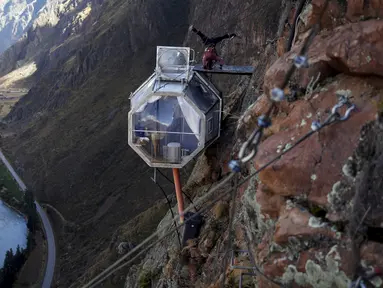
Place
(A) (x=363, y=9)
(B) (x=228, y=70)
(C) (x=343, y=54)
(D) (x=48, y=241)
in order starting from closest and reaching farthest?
(C) (x=343, y=54) < (A) (x=363, y=9) < (B) (x=228, y=70) < (D) (x=48, y=241)

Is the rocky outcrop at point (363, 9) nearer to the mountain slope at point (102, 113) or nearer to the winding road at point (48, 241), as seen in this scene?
the mountain slope at point (102, 113)

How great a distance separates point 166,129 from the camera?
1355 cm

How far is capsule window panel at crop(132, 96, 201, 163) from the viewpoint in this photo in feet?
43.4

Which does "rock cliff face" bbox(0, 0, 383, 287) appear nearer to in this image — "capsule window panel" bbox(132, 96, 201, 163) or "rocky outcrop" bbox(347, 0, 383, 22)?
"rocky outcrop" bbox(347, 0, 383, 22)

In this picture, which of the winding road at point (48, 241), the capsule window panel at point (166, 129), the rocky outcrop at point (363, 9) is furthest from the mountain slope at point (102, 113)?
the rocky outcrop at point (363, 9)

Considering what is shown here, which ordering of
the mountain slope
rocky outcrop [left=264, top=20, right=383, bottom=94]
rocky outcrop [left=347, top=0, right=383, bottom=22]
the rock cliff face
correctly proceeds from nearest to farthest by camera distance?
the rock cliff face, rocky outcrop [left=264, top=20, right=383, bottom=94], rocky outcrop [left=347, top=0, right=383, bottom=22], the mountain slope

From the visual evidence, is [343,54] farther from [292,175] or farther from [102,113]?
[102,113]

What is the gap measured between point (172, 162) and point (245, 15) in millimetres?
35360

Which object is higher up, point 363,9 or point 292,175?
point 363,9

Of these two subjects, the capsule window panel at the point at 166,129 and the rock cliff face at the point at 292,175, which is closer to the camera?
the rock cliff face at the point at 292,175

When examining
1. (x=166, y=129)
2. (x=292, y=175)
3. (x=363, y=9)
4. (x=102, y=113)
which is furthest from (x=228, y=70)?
(x=102, y=113)

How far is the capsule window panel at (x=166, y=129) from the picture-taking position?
1322cm

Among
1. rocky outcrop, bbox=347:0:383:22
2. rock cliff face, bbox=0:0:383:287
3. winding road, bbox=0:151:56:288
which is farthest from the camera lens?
winding road, bbox=0:151:56:288

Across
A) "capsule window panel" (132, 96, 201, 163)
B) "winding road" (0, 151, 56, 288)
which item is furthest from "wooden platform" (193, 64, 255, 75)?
"winding road" (0, 151, 56, 288)
